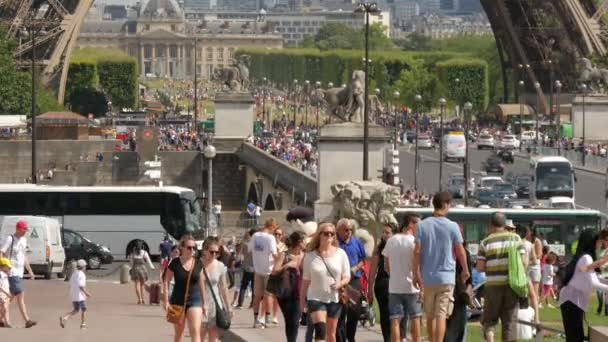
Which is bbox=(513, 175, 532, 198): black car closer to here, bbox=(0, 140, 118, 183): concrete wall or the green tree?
bbox=(0, 140, 118, 183): concrete wall

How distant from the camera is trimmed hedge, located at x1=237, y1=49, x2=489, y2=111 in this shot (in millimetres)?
128875

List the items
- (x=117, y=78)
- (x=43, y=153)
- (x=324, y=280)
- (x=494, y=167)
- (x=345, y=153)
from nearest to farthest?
(x=324, y=280)
(x=345, y=153)
(x=43, y=153)
(x=494, y=167)
(x=117, y=78)

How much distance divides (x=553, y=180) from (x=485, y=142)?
1296 inches

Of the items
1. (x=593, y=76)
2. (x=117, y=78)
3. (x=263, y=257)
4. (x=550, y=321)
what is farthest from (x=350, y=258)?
(x=117, y=78)

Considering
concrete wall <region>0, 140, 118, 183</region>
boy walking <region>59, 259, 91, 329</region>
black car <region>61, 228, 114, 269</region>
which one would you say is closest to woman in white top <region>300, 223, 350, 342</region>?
boy walking <region>59, 259, 91, 329</region>

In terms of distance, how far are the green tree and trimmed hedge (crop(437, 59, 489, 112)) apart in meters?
0.79

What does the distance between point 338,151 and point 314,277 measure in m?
21.9

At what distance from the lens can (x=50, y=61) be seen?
86188 mm

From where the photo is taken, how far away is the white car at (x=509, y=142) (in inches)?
3353

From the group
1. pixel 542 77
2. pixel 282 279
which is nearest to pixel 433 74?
pixel 542 77

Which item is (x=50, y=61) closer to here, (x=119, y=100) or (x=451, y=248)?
(x=119, y=100)

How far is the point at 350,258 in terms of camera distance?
2081 cm

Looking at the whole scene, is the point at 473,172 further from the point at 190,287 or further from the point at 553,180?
the point at 190,287

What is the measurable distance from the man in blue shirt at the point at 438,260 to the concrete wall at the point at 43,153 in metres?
51.8
